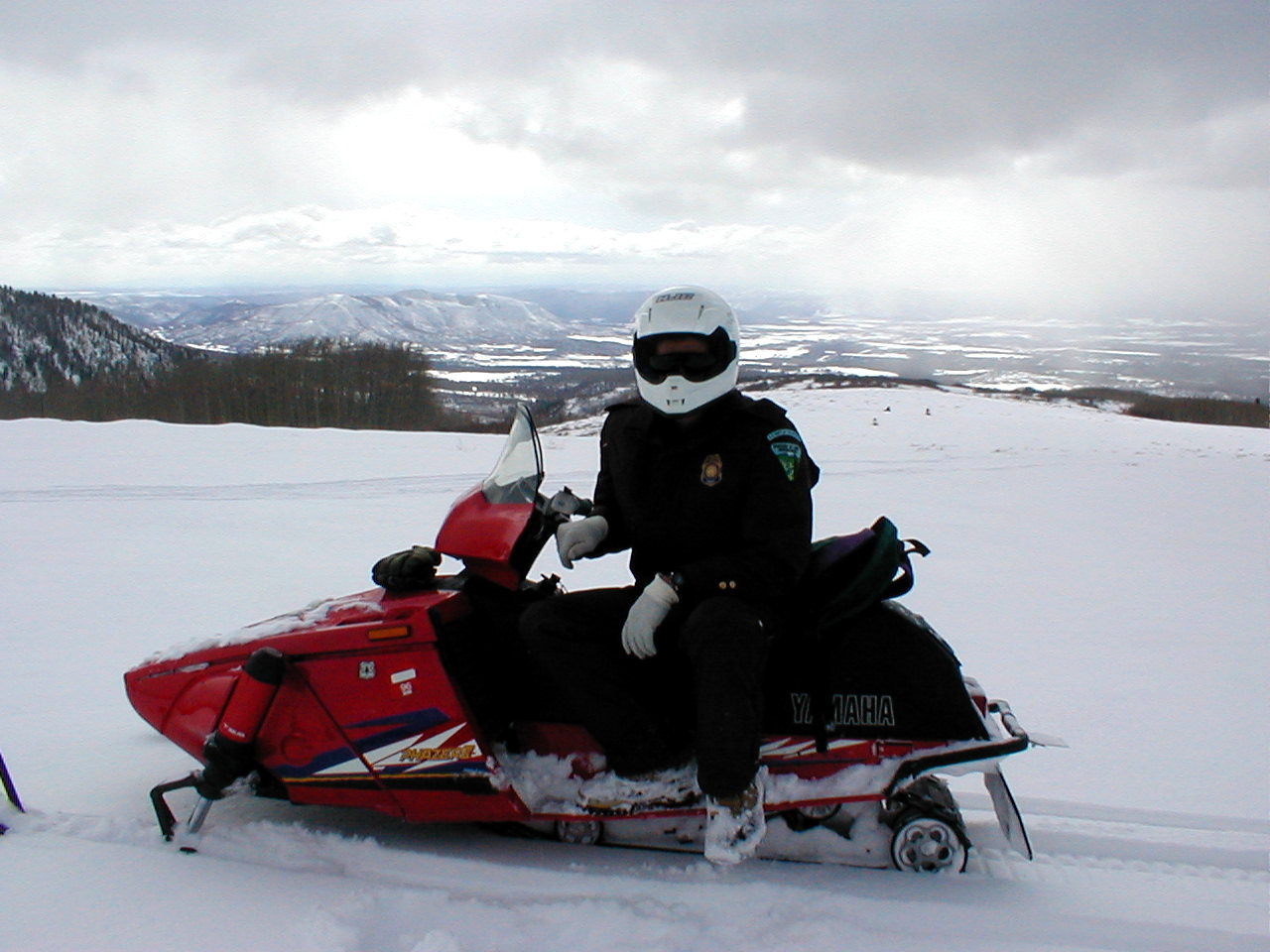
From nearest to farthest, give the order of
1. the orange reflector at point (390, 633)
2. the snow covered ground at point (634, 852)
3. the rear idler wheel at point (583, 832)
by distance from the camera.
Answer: the snow covered ground at point (634, 852)
the orange reflector at point (390, 633)
the rear idler wheel at point (583, 832)

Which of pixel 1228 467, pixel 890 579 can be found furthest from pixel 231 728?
pixel 1228 467

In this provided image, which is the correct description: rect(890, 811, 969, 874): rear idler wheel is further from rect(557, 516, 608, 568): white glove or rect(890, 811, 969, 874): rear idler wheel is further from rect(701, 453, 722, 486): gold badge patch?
rect(557, 516, 608, 568): white glove

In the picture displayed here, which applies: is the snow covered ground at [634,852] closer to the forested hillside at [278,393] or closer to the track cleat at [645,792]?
the track cleat at [645,792]

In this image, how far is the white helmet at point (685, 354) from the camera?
2.90m

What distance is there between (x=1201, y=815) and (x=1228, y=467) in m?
13.0

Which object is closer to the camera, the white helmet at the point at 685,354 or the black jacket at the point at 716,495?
the black jacket at the point at 716,495

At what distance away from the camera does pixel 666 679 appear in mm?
2928

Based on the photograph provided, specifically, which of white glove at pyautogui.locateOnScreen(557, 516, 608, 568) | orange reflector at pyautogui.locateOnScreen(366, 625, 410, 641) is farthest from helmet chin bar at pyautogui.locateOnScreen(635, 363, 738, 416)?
orange reflector at pyautogui.locateOnScreen(366, 625, 410, 641)

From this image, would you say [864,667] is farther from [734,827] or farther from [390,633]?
[390,633]

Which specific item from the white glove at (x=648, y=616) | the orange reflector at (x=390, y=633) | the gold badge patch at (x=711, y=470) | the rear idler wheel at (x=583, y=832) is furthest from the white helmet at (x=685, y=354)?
the rear idler wheel at (x=583, y=832)

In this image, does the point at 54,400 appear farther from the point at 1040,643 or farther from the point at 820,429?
the point at 1040,643

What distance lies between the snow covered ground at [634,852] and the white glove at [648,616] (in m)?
0.77

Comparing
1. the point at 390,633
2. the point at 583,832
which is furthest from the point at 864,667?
the point at 390,633

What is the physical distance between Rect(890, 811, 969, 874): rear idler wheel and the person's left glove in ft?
6.13
